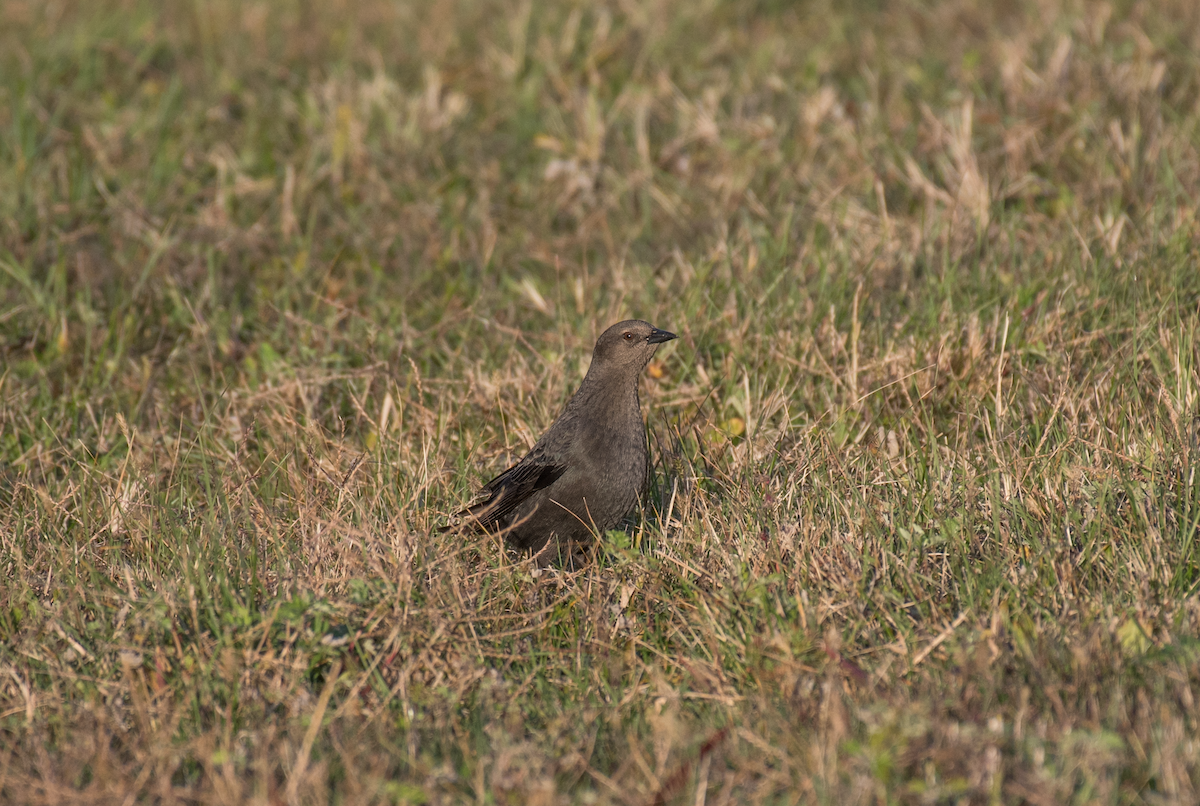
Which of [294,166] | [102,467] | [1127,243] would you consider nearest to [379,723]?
[102,467]

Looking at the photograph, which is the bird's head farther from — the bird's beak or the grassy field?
the grassy field

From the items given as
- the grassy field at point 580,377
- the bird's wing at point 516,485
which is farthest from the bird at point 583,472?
the grassy field at point 580,377

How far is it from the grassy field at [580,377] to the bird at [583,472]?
0.20m

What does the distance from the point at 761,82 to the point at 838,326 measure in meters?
3.45

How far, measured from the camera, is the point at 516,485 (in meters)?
4.88

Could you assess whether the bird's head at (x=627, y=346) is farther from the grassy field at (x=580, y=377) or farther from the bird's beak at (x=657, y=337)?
the grassy field at (x=580, y=377)

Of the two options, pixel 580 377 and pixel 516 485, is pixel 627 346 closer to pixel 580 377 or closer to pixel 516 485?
pixel 516 485

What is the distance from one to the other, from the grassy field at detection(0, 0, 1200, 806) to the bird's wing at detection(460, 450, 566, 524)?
0.47ft

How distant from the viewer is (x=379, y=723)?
3523 mm

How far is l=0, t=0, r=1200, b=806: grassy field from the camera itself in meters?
3.37

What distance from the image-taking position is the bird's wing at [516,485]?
4.85 m

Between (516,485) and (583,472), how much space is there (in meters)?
0.28

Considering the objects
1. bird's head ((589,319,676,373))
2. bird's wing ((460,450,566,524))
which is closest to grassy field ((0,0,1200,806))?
bird's wing ((460,450,566,524))

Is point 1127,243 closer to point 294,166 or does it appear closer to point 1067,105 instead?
point 1067,105
